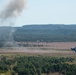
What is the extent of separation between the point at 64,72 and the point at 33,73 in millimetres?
4841

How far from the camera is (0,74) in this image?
44.8 m

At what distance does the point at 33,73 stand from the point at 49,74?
4201mm

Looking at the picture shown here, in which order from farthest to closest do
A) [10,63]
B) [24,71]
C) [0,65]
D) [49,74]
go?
[10,63] < [0,65] < [49,74] < [24,71]

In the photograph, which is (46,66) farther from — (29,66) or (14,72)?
(14,72)

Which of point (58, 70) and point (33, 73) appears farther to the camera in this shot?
point (58, 70)

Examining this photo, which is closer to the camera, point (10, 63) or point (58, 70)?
point (58, 70)

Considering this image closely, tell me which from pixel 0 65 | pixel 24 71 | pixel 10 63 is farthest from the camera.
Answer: pixel 10 63

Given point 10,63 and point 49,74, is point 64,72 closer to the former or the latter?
point 49,74

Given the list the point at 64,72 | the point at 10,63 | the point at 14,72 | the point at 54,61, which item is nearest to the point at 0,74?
the point at 14,72

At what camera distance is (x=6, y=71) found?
49.1m

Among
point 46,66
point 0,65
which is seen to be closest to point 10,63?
point 0,65

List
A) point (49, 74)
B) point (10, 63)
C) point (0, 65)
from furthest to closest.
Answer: point (10, 63) → point (0, 65) → point (49, 74)

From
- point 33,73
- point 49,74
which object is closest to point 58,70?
point 49,74

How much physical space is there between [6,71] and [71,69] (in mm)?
10006
